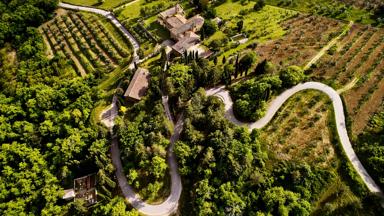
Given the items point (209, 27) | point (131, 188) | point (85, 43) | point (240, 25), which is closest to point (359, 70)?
point (240, 25)

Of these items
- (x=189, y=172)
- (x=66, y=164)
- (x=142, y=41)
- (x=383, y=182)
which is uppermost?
(x=142, y=41)

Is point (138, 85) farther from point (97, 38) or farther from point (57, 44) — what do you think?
point (57, 44)

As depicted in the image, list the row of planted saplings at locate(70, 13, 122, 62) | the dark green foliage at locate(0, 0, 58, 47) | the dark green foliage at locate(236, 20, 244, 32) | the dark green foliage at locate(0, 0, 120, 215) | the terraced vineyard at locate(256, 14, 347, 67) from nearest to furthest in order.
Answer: the dark green foliage at locate(0, 0, 120, 215) → the terraced vineyard at locate(256, 14, 347, 67) → the dark green foliage at locate(236, 20, 244, 32) → the row of planted saplings at locate(70, 13, 122, 62) → the dark green foliage at locate(0, 0, 58, 47)

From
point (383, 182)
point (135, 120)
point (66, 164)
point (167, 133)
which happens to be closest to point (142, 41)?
point (135, 120)

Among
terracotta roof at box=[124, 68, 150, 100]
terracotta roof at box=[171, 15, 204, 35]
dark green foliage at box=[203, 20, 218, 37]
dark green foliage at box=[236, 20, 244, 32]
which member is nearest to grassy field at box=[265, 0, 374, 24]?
dark green foliage at box=[236, 20, 244, 32]

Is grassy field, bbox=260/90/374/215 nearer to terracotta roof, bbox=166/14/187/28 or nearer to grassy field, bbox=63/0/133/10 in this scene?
terracotta roof, bbox=166/14/187/28

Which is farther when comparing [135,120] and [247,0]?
[247,0]

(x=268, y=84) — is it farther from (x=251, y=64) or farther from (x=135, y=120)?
(x=135, y=120)

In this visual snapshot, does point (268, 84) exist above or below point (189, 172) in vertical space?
above
